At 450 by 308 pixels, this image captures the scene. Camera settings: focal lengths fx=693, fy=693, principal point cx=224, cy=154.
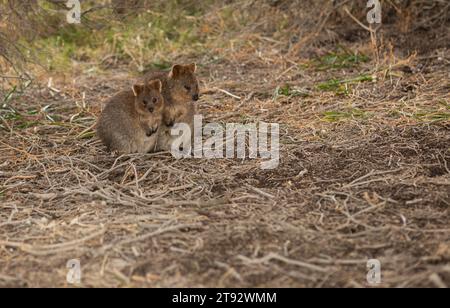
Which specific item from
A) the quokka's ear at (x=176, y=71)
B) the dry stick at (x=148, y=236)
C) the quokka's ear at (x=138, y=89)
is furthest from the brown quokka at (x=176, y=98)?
the dry stick at (x=148, y=236)

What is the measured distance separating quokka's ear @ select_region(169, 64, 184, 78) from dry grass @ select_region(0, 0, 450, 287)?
0.75 metres

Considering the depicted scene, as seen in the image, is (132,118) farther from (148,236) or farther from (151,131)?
(148,236)

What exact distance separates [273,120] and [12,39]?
9.51 feet

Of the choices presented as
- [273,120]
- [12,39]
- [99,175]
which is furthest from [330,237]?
[12,39]

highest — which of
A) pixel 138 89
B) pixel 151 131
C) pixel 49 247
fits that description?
pixel 138 89

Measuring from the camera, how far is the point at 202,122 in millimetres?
6848

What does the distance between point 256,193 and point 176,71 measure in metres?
1.74

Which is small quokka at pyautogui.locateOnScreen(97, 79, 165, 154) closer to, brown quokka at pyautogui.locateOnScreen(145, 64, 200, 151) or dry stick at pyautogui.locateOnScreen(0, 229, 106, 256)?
brown quokka at pyautogui.locateOnScreen(145, 64, 200, 151)

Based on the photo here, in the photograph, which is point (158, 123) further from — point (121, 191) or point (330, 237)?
point (330, 237)

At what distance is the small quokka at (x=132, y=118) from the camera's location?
6031 mm

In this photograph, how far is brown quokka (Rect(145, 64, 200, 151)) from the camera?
6.26m

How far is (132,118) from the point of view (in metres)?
6.09

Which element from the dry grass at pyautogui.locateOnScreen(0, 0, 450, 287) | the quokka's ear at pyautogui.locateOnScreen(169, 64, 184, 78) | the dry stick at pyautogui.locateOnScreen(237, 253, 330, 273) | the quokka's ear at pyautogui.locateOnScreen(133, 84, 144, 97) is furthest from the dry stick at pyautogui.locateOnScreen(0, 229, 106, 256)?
the quokka's ear at pyautogui.locateOnScreen(169, 64, 184, 78)

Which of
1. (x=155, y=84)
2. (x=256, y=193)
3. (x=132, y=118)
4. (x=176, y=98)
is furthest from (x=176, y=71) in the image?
(x=256, y=193)
